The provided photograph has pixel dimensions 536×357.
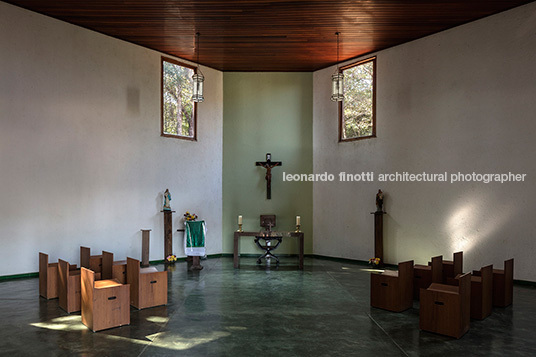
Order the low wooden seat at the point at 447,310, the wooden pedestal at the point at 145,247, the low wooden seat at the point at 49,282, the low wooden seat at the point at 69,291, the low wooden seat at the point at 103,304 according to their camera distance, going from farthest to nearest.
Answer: the wooden pedestal at the point at 145,247 → the low wooden seat at the point at 49,282 → the low wooden seat at the point at 69,291 → the low wooden seat at the point at 103,304 → the low wooden seat at the point at 447,310

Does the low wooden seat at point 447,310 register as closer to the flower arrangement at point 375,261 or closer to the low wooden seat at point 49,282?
the flower arrangement at point 375,261

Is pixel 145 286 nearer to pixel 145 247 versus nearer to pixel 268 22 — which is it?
pixel 145 247

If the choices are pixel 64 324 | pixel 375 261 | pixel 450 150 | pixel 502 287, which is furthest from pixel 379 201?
pixel 64 324

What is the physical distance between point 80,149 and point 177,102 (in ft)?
7.69

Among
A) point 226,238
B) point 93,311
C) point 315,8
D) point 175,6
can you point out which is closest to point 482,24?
point 315,8

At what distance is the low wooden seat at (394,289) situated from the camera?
4656 mm

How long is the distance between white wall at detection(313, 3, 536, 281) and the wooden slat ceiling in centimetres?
51

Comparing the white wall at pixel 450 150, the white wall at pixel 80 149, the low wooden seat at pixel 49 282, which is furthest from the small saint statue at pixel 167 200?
the white wall at pixel 450 150

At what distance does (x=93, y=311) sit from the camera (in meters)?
3.92

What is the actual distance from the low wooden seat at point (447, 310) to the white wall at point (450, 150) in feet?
9.32

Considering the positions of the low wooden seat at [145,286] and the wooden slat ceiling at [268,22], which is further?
the wooden slat ceiling at [268,22]

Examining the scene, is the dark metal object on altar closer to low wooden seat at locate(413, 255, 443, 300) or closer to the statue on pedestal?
the statue on pedestal

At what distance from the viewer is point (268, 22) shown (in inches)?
260

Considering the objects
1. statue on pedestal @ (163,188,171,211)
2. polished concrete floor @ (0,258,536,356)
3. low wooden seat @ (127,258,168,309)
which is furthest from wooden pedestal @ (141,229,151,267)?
low wooden seat @ (127,258,168,309)
